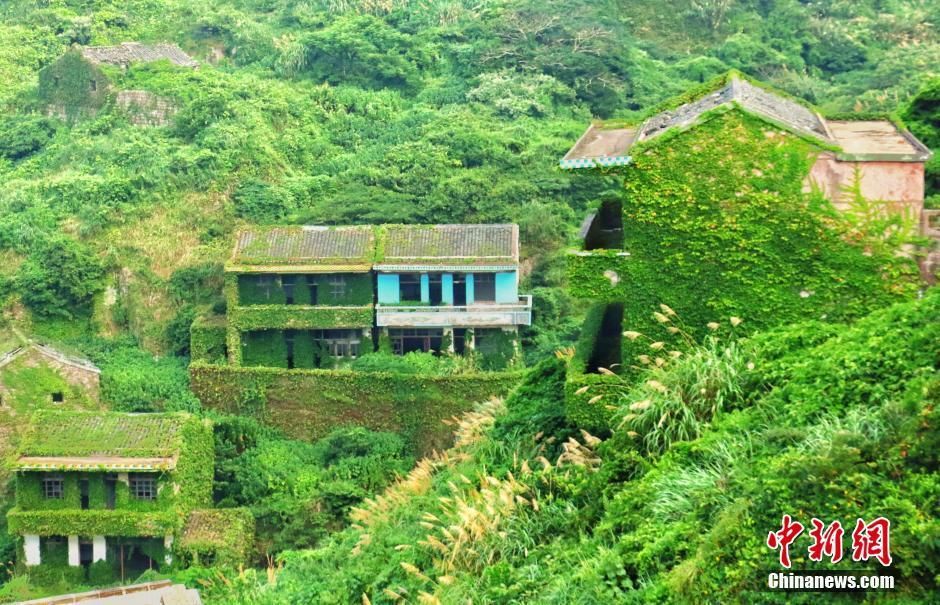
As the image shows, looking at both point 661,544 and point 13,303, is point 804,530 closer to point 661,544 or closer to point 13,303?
point 661,544

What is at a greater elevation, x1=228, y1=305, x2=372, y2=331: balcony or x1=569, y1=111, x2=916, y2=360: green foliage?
x1=569, y1=111, x2=916, y2=360: green foliage

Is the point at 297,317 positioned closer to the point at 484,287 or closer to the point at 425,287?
the point at 425,287

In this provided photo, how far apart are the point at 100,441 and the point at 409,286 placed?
8778mm

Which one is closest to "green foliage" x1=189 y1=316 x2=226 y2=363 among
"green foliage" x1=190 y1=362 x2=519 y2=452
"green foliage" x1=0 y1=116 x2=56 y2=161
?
"green foliage" x1=190 y1=362 x2=519 y2=452

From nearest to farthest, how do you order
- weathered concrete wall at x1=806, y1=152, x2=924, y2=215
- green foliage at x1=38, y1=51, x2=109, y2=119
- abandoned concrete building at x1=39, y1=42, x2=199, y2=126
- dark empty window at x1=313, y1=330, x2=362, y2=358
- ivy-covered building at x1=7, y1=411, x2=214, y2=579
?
weathered concrete wall at x1=806, y1=152, x2=924, y2=215 < ivy-covered building at x1=7, y1=411, x2=214, y2=579 < dark empty window at x1=313, y1=330, x2=362, y2=358 < abandoned concrete building at x1=39, y1=42, x2=199, y2=126 < green foliage at x1=38, y1=51, x2=109, y2=119

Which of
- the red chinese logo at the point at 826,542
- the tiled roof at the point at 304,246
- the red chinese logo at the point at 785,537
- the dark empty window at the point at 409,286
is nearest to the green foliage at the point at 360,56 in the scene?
the tiled roof at the point at 304,246

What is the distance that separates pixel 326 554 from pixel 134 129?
27.2 m

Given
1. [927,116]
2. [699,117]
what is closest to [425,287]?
[927,116]

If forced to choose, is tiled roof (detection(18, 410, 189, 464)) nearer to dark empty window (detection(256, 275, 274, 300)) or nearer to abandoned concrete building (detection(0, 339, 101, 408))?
abandoned concrete building (detection(0, 339, 101, 408))

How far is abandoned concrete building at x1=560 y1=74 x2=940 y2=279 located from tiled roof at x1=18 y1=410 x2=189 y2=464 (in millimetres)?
12373

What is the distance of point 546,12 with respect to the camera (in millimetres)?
45719

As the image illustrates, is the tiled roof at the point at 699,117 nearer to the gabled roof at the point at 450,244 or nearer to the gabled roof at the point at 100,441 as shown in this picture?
the gabled roof at the point at 100,441

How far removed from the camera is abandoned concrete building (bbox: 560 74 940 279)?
14.3m

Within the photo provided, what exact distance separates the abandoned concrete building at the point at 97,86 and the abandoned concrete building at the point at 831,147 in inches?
1116
